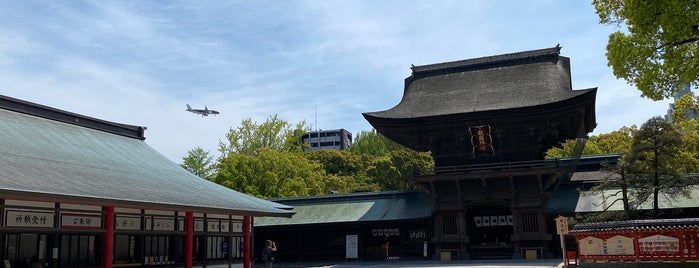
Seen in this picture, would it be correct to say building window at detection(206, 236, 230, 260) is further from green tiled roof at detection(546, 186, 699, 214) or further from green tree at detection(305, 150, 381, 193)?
green tree at detection(305, 150, 381, 193)

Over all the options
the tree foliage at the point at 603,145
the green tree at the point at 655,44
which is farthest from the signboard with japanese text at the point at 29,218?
the tree foliage at the point at 603,145

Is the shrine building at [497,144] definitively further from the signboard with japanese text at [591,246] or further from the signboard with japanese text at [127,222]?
the signboard with japanese text at [127,222]

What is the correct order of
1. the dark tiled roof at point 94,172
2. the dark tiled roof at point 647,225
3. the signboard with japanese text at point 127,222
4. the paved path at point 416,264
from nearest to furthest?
the dark tiled roof at point 94,172
the dark tiled roof at point 647,225
the signboard with japanese text at point 127,222
the paved path at point 416,264

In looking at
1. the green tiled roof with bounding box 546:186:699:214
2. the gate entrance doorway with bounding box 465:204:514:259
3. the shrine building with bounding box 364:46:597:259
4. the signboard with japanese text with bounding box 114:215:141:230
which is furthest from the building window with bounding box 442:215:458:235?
the signboard with japanese text with bounding box 114:215:141:230

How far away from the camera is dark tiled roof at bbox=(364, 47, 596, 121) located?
34.7 metres

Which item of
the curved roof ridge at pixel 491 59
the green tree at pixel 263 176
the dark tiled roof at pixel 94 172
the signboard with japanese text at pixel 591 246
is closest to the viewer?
the dark tiled roof at pixel 94 172

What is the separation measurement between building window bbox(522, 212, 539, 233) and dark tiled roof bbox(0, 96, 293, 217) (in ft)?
47.3

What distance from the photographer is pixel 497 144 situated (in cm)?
3553

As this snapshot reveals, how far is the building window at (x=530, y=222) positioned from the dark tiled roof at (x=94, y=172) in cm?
1442

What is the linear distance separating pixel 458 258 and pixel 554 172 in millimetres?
7064

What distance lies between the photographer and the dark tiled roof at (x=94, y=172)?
15.2m

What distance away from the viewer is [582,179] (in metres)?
36.3

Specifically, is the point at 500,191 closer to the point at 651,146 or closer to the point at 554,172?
the point at 554,172

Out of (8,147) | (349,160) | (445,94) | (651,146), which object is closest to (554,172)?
(651,146)
